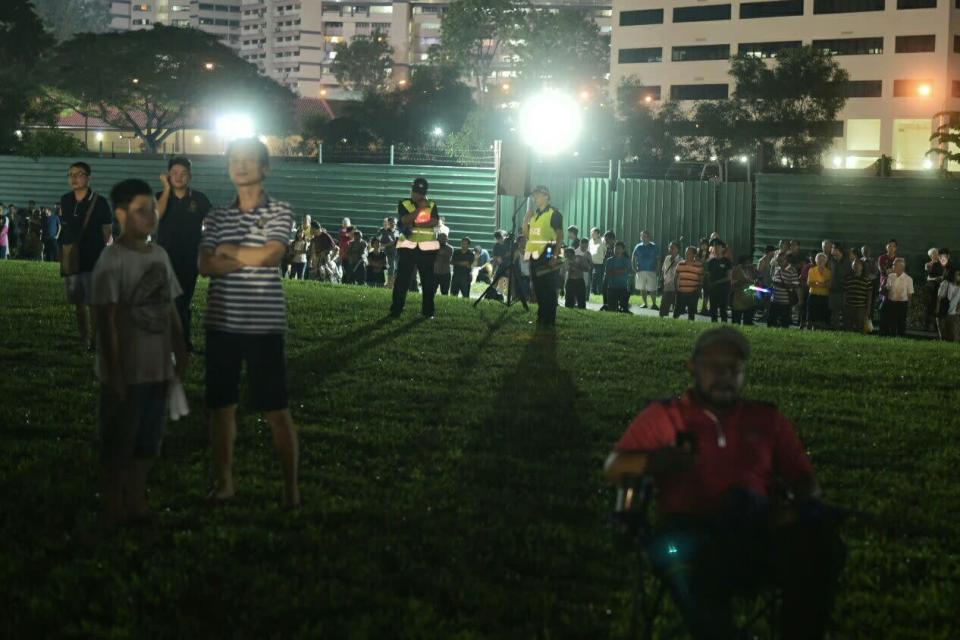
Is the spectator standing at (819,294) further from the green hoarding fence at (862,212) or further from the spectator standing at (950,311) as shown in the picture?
the green hoarding fence at (862,212)

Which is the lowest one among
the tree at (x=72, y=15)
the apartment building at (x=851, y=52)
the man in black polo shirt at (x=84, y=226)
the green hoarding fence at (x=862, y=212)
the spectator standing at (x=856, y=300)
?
the spectator standing at (x=856, y=300)

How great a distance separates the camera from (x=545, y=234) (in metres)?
15.5

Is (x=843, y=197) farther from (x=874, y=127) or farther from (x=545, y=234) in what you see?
(x=874, y=127)

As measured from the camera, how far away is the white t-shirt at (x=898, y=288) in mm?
21719

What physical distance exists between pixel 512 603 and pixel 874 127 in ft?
294

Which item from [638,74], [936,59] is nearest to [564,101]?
[638,74]

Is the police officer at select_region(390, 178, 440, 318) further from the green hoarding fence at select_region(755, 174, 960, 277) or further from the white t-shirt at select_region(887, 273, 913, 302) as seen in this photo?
the green hoarding fence at select_region(755, 174, 960, 277)

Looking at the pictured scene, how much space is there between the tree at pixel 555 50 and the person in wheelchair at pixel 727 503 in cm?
9942

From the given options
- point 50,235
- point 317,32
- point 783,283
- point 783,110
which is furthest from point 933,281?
point 317,32

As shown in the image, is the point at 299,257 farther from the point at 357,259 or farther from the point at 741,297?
the point at 741,297

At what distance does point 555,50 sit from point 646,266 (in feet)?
260

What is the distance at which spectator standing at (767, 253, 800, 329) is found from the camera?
22578 mm

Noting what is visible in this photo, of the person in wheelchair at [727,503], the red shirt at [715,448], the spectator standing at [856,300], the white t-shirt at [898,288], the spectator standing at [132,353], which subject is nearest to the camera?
the person in wheelchair at [727,503]

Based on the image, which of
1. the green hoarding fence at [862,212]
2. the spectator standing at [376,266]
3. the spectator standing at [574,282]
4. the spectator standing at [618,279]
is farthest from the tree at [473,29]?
the spectator standing at [574,282]
